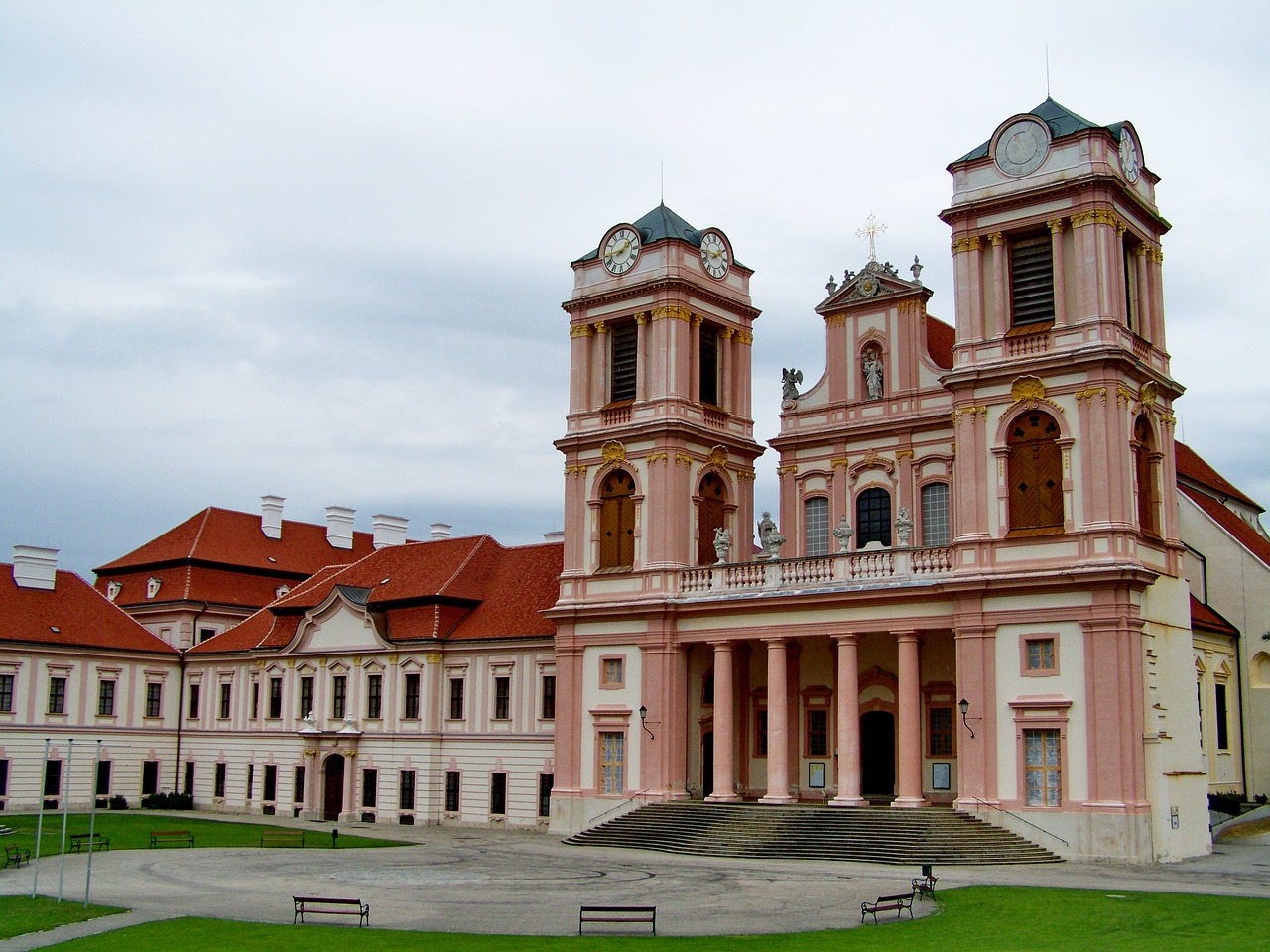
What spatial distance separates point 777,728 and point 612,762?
5.80 meters

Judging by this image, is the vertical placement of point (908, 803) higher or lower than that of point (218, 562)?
lower

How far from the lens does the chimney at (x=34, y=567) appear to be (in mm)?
57781

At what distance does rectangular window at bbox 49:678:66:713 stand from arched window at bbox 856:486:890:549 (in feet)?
109

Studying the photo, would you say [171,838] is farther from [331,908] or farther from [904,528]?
[904,528]

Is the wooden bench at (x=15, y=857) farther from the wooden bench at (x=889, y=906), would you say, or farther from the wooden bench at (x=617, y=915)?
the wooden bench at (x=889, y=906)

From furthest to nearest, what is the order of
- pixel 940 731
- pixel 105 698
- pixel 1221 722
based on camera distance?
1. pixel 105 698
2. pixel 1221 722
3. pixel 940 731

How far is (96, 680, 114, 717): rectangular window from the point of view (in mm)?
57500

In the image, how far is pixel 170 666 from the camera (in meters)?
60.2

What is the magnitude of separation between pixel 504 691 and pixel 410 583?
705cm

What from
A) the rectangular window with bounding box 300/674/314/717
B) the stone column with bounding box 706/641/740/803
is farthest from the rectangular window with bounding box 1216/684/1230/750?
the rectangular window with bounding box 300/674/314/717

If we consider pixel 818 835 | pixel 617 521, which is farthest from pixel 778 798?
pixel 617 521

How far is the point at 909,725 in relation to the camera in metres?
37.2

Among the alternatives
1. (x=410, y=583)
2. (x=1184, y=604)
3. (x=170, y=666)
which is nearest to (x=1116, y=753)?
(x=1184, y=604)

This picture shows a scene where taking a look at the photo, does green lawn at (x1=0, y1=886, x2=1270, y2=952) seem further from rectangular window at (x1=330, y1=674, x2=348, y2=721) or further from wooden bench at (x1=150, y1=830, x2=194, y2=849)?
rectangular window at (x1=330, y1=674, x2=348, y2=721)
